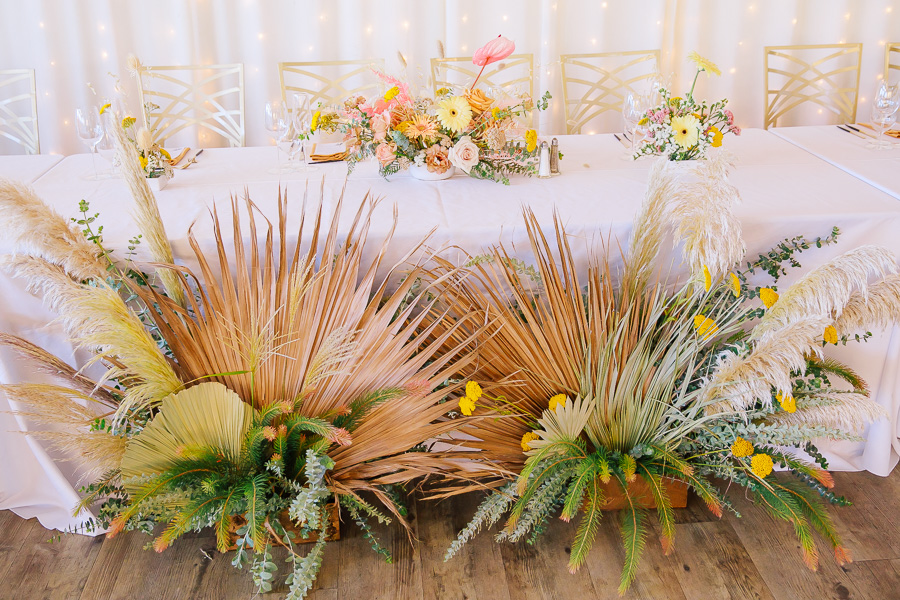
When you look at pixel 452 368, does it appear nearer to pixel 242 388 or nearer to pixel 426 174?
pixel 242 388

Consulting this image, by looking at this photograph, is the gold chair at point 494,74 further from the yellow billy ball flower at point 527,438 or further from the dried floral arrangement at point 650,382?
the yellow billy ball flower at point 527,438

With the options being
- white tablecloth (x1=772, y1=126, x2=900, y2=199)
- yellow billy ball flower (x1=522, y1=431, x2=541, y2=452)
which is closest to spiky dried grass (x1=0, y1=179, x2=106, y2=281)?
yellow billy ball flower (x1=522, y1=431, x2=541, y2=452)

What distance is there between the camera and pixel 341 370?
1479mm

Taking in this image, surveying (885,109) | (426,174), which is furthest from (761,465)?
(885,109)

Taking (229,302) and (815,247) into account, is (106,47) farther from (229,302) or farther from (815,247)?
(815,247)

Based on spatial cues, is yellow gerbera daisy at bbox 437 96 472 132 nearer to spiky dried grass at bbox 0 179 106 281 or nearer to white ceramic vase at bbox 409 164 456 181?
white ceramic vase at bbox 409 164 456 181

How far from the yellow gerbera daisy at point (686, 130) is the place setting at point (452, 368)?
12 mm

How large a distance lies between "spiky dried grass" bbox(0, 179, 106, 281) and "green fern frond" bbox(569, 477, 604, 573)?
114 cm

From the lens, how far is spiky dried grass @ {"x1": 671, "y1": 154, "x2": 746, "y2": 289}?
5.00 ft

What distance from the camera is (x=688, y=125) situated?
197 centimetres

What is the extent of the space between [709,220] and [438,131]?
78 centimetres

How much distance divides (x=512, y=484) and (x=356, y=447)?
0.37 m

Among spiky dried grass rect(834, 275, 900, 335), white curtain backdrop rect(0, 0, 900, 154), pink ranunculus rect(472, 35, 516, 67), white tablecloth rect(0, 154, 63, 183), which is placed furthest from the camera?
white curtain backdrop rect(0, 0, 900, 154)

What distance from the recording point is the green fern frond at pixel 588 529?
1535mm
